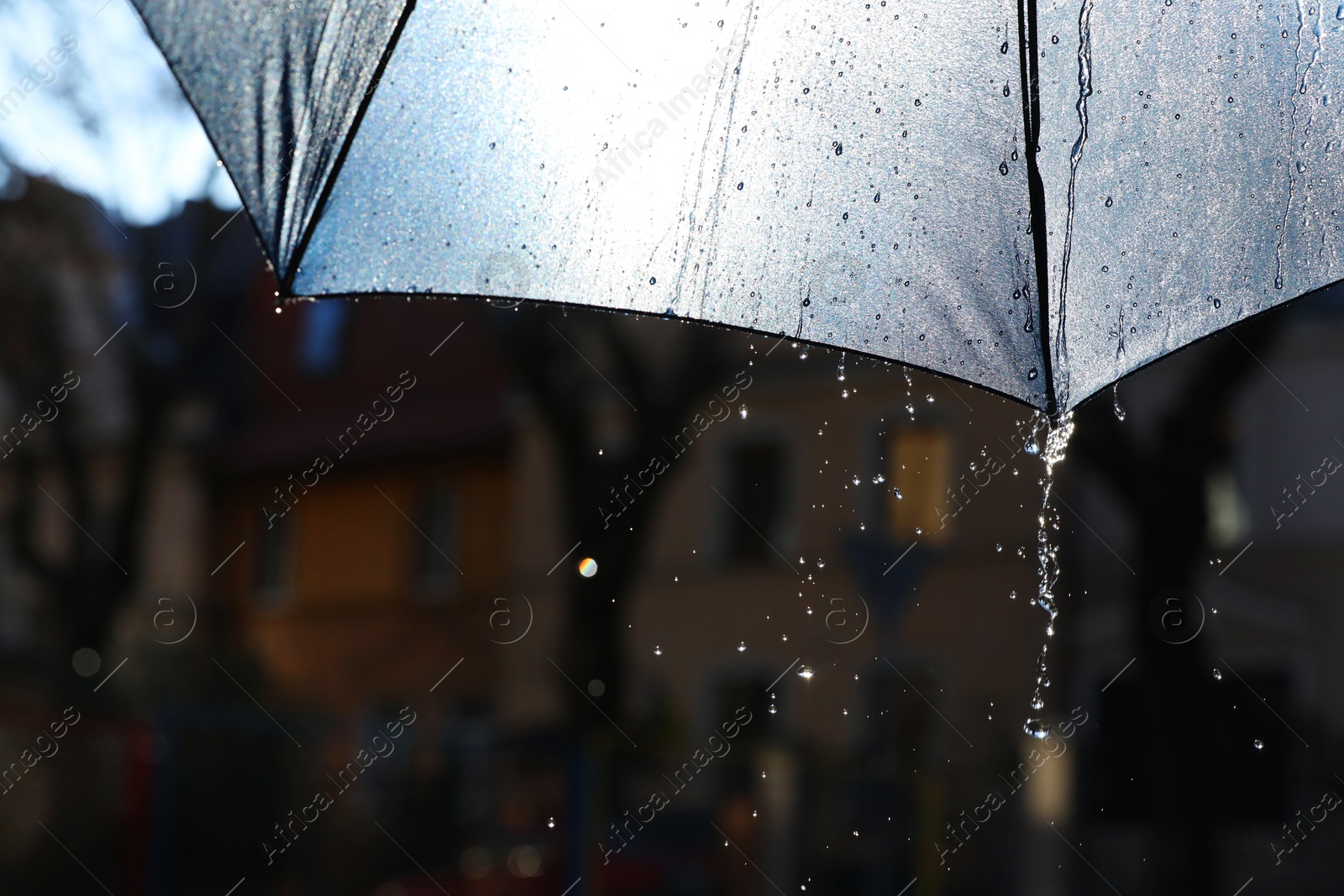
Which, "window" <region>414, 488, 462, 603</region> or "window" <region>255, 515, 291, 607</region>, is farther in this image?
"window" <region>255, 515, 291, 607</region>

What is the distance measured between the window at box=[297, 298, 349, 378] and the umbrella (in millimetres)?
19331

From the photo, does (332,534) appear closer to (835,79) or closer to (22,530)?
(22,530)

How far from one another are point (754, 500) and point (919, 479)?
2515 millimetres

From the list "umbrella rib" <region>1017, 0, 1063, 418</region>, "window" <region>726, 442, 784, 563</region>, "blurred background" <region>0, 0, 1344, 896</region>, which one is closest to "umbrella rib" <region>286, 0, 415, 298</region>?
"umbrella rib" <region>1017, 0, 1063, 418</region>

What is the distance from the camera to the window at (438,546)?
834 inches

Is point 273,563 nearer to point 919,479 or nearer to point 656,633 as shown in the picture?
point 656,633

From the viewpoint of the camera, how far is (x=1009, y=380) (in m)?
2.17

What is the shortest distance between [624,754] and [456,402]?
10.1 m

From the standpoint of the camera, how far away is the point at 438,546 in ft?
70.7

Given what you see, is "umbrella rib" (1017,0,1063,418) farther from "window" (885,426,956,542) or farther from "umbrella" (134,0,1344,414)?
"window" (885,426,956,542)

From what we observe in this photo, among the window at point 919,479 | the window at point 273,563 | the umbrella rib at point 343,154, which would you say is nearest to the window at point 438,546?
the window at point 273,563

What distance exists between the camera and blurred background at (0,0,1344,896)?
9.84m

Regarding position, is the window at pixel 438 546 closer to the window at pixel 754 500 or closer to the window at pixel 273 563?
the window at pixel 273 563

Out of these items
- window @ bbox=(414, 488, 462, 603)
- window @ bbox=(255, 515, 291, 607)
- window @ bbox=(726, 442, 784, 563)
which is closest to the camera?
window @ bbox=(726, 442, 784, 563)
